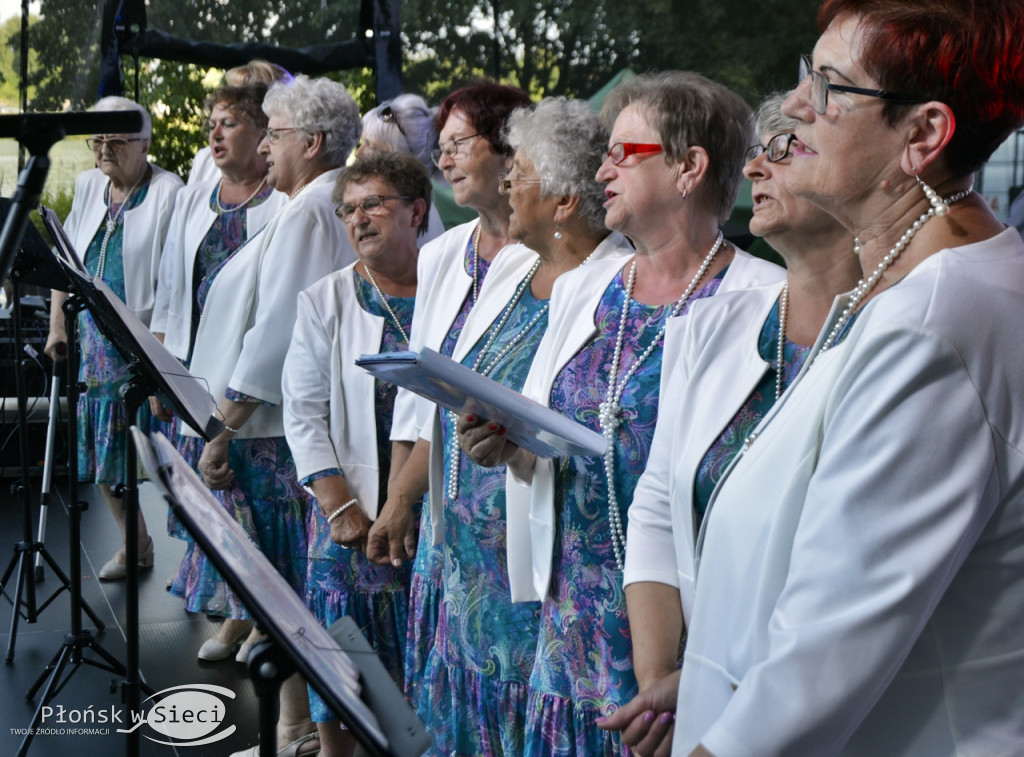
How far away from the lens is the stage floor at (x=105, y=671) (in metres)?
3.54

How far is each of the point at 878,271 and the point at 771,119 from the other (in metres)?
0.86

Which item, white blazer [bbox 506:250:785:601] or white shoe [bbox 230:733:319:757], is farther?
white shoe [bbox 230:733:319:757]

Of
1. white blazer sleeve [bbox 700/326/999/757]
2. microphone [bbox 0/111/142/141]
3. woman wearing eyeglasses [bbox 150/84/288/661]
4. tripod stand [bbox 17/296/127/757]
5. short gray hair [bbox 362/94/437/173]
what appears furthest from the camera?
woman wearing eyeglasses [bbox 150/84/288/661]

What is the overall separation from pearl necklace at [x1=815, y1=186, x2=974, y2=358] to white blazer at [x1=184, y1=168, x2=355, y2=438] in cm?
235

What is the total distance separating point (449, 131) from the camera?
2930 mm

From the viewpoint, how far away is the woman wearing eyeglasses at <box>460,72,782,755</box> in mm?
1988

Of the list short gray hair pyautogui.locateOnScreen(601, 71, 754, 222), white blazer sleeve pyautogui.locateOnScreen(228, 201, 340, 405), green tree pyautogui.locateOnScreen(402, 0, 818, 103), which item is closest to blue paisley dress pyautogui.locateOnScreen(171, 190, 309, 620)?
white blazer sleeve pyautogui.locateOnScreen(228, 201, 340, 405)

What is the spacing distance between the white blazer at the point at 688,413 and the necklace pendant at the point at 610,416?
0.76 feet

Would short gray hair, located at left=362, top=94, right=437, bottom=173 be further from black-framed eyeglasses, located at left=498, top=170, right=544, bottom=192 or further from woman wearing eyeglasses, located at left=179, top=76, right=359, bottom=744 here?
black-framed eyeglasses, located at left=498, top=170, right=544, bottom=192

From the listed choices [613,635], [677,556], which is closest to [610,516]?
[613,635]

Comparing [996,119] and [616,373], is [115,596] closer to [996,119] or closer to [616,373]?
[616,373]

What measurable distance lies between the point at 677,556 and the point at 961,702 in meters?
0.61

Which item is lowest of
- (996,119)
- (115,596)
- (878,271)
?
(115,596)

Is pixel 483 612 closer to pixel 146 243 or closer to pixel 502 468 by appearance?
pixel 502 468
